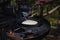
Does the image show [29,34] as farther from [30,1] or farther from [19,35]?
[30,1]

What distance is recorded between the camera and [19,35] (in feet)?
11.3

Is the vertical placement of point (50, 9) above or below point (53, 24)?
above

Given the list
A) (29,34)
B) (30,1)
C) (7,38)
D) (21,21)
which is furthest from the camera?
(30,1)

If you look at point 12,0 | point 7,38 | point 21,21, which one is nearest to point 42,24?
point 21,21

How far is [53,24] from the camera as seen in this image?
5.52 metres

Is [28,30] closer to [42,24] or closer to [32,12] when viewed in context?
[42,24]

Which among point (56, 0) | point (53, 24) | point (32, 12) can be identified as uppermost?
point (56, 0)

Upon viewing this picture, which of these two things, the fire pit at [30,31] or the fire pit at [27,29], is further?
the fire pit at [30,31]

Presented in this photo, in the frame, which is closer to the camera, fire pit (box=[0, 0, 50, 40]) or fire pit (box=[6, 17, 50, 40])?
fire pit (box=[0, 0, 50, 40])

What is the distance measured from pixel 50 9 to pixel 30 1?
790 mm

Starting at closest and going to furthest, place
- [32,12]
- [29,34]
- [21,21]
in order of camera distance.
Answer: [29,34] < [21,21] < [32,12]

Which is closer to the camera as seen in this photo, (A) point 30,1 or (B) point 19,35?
(B) point 19,35

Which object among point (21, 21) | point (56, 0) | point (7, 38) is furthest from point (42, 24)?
point (56, 0)

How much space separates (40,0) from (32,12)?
1141mm
